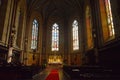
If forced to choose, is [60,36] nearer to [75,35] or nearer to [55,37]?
[55,37]

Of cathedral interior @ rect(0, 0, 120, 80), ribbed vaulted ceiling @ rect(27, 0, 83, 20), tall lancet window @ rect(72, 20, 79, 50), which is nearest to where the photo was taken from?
cathedral interior @ rect(0, 0, 120, 80)

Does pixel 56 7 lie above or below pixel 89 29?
above

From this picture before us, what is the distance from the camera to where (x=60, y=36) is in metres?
28.8

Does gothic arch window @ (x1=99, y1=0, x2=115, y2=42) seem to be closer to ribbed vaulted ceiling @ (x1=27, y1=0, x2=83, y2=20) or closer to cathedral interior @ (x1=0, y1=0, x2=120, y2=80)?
cathedral interior @ (x1=0, y1=0, x2=120, y2=80)

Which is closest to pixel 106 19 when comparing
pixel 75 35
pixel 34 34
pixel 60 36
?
pixel 75 35

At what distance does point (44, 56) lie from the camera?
26969 mm

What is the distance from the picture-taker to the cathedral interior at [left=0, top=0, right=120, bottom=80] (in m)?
10.6

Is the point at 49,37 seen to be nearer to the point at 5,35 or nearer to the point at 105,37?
the point at 5,35

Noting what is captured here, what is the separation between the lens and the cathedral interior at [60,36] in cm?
1055

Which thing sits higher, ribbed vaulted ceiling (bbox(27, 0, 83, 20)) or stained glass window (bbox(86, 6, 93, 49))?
ribbed vaulted ceiling (bbox(27, 0, 83, 20))

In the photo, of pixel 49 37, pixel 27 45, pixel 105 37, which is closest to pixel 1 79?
pixel 105 37

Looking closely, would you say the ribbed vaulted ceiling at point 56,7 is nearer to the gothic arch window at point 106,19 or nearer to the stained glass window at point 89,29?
the stained glass window at point 89,29

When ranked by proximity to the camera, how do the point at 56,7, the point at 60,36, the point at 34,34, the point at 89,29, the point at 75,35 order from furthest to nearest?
the point at 60,36 < the point at 56,7 < the point at 75,35 < the point at 34,34 < the point at 89,29

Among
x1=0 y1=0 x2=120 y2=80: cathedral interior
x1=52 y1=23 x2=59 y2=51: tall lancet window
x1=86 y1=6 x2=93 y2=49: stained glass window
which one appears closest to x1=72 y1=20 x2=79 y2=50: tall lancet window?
x1=0 y1=0 x2=120 y2=80: cathedral interior
